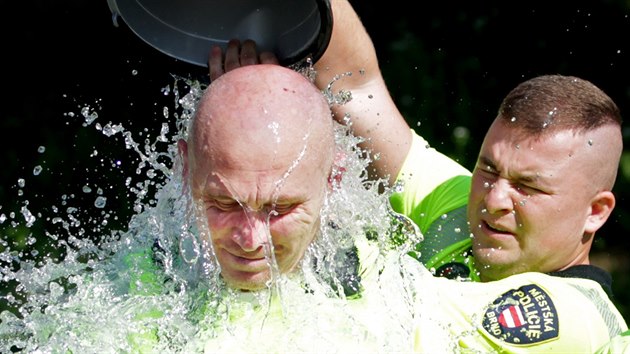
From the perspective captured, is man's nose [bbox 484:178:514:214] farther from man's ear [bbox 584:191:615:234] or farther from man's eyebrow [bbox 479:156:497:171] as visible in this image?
man's ear [bbox 584:191:615:234]

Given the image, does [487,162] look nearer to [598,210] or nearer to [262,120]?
[598,210]

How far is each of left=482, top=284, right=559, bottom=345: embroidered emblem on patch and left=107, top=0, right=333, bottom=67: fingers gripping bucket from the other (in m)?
0.68

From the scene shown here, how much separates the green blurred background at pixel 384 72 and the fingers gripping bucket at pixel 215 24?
2.16m

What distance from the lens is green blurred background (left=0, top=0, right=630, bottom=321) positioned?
16.8 ft

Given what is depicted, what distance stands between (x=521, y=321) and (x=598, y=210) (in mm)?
579

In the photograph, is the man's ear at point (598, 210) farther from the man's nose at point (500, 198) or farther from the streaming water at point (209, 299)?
the streaming water at point (209, 299)

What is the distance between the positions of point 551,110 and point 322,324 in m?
0.89

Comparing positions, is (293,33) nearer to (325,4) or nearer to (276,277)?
(325,4)

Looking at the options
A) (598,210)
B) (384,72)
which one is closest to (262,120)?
(598,210)

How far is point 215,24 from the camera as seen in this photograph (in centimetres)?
281

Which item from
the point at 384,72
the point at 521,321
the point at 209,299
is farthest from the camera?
the point at 384,72

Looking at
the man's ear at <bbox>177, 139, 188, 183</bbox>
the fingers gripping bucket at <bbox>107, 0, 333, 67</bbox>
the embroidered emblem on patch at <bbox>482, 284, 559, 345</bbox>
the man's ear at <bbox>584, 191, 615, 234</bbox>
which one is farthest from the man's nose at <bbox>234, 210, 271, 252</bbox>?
the man's ear at <bbox>584, 191, 615, 234</bbox>

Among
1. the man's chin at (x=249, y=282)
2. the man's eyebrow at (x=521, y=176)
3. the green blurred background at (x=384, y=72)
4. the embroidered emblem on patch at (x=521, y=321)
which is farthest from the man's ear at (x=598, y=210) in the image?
the green blurred background at (x=384, y=72)

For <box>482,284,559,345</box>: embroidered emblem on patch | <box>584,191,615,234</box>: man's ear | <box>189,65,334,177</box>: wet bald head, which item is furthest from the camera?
<box>584,191,615,234</box>: man's ear
